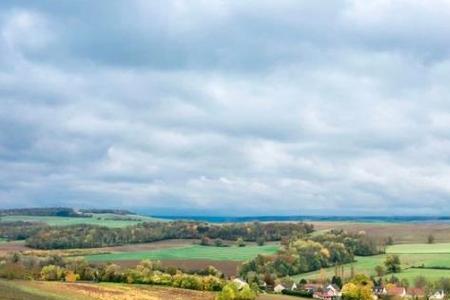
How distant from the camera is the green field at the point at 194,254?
166000mm

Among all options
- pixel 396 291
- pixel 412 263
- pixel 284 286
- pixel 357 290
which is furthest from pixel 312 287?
pixel 412 263

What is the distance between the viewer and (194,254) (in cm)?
17525

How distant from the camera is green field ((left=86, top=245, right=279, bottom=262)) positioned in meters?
166

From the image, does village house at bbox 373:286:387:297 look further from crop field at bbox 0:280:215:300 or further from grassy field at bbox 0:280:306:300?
crop field at bbox 0:280:215:300

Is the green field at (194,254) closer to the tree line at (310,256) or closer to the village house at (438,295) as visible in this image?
the tree line at (310,256)

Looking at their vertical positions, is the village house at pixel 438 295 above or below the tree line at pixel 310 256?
below

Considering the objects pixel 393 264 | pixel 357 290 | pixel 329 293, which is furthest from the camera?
pixel 393 264

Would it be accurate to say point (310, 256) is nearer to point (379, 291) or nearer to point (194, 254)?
point (194, 254)

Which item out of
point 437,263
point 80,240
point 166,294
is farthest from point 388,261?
point 80,240

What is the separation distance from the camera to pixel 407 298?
125m

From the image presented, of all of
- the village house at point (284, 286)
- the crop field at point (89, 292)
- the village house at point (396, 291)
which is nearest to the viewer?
the crop field at point (89, 292)

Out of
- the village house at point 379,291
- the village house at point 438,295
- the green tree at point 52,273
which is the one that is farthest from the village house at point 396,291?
the green tree at point 52,273

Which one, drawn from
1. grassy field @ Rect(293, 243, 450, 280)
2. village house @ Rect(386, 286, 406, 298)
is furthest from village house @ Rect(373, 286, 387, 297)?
grassy field @ Rect(293, 243, 450, 280)

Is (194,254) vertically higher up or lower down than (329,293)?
higher up
